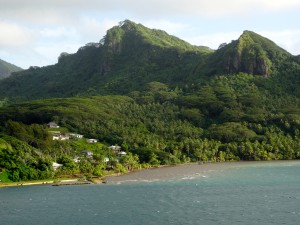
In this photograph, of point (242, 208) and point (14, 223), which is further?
point (242, 208)

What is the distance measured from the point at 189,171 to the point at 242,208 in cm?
8077

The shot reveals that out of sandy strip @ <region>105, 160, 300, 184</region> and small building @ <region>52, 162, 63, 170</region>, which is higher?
small building @ <region>52, 162, 63, 170</region>

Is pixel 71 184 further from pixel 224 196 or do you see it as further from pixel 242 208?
pixel 242 208

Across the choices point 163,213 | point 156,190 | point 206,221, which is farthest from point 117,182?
point 206,221

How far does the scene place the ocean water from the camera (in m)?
91.0

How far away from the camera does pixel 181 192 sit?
12256cm

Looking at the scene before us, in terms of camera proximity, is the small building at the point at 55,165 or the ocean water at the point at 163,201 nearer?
the ocean water at the point at 163,201

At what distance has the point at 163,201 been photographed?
109 m

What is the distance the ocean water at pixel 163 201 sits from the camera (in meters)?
91.0

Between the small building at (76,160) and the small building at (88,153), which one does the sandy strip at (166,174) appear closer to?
the small building at (76,160)

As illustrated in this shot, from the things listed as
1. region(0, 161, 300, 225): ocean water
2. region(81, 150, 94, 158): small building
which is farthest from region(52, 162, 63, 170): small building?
region(81, 150, 94, 158): small building

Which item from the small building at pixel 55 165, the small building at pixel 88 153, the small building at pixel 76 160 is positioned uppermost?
the small building at pixel 88 153

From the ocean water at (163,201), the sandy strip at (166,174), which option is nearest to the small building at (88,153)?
the sandy strip at (166,174)

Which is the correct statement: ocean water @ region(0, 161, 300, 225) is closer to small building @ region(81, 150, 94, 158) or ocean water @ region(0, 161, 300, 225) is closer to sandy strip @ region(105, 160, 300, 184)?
sandy strip @ region(105, 160, 300, 184)
